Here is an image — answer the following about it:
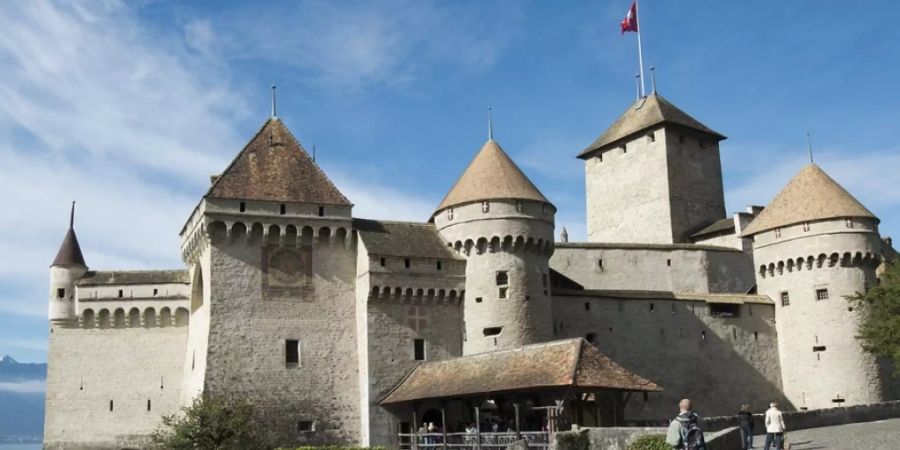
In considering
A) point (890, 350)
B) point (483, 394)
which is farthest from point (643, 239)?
point (483, 394)

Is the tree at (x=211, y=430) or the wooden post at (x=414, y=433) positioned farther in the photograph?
the wooden post at (x=414, y=433)

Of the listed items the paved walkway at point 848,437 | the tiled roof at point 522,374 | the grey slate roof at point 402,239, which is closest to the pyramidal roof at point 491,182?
the grey slate roof at point 402,239

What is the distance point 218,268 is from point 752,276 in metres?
26.3

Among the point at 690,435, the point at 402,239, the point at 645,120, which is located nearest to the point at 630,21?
the point at 645,120

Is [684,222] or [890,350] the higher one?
[684,222]

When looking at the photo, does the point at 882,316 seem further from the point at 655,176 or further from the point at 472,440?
the point at 472,440

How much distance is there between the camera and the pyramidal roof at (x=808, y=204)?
4303 centimetres

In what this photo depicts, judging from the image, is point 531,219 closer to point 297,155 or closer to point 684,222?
point 297,155

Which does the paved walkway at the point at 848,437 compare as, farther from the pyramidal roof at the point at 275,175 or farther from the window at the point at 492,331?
the pyramidal roof at the point at 275,175

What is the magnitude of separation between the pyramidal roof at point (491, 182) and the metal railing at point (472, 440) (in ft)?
31.4

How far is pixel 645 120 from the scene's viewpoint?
53.1 m

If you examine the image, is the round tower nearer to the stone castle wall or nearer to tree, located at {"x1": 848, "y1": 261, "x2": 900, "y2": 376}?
the stone castle wall

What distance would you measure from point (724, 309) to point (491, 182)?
13.1 m

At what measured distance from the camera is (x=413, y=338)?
37.1 m
